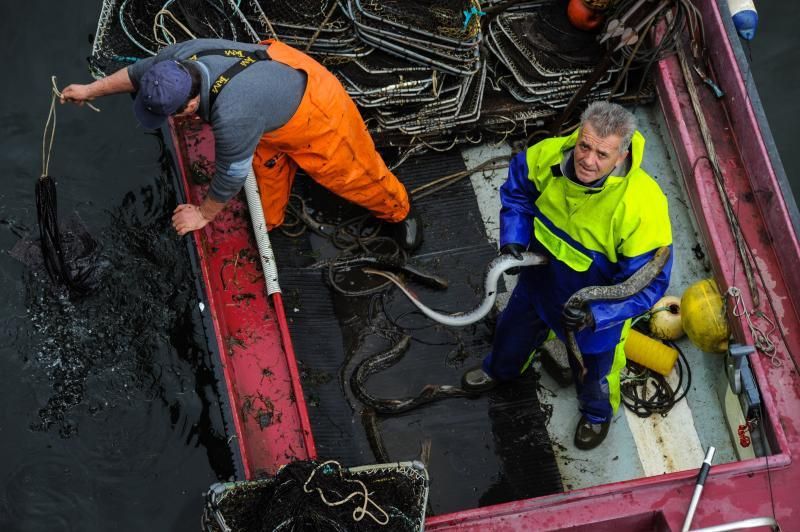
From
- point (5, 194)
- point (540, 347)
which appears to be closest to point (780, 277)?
point (540, 347)

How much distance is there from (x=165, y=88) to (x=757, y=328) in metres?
3.27

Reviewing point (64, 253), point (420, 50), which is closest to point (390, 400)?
point (64, 253)

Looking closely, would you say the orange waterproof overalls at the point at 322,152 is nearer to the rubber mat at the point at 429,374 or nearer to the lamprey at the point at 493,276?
the rubber mat at the point at 429,374

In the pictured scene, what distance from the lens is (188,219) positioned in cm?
412

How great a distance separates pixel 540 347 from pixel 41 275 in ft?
10.1

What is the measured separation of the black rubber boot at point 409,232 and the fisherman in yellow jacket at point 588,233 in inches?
38.1

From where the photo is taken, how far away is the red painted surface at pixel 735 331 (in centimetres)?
382

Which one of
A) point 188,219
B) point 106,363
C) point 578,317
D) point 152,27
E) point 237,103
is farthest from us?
point 152,27

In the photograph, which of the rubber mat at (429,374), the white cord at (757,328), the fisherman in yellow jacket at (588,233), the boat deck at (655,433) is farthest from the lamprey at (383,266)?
the white cord at (757,328)

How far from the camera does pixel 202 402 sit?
4656mm

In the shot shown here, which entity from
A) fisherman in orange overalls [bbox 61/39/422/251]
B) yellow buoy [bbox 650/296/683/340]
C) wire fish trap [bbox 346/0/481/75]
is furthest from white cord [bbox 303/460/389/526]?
wire fish trap [bbox 346/0/481/75]

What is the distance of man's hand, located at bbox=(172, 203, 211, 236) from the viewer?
13.5 feet

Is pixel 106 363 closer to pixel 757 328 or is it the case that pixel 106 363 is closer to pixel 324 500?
pixel 324 500

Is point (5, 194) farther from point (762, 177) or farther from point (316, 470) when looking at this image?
point (762, 177)
